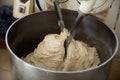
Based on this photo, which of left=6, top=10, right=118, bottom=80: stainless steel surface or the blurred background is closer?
left=6, top=10, right=118, bottom=80: stainless steel surface

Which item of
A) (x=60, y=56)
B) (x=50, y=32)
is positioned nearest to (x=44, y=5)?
(x=50, y=32)

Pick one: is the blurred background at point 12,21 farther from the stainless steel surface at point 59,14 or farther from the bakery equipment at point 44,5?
the stainless steel surface at point 59,14

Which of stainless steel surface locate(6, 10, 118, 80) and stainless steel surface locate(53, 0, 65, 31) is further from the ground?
stainless steel surface locate(53, 0, 65, 31)

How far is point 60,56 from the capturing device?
0.66 meters

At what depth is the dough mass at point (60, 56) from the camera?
0.66 m

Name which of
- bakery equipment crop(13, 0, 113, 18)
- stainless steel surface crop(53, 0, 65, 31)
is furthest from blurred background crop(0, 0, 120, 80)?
stainless steel surface crop(53, 0, 65, 31)

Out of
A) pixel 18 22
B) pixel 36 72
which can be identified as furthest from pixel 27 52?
pixel 36 72

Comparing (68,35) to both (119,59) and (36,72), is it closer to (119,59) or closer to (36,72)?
(36,72)

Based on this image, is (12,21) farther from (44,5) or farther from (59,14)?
(59,14)

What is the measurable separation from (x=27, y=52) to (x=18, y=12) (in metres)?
0.16

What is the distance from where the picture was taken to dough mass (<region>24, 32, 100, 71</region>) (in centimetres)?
66

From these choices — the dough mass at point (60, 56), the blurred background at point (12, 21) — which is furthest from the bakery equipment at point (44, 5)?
the dough mass at point (60, 56)

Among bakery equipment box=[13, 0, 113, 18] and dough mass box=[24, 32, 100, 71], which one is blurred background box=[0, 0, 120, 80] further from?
dough mass box=[24, 32, 100, 71]

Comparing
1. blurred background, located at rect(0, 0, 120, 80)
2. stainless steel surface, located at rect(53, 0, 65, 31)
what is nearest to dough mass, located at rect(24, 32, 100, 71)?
stainless steel surface, located at rect(53, 0, 65, 31)
